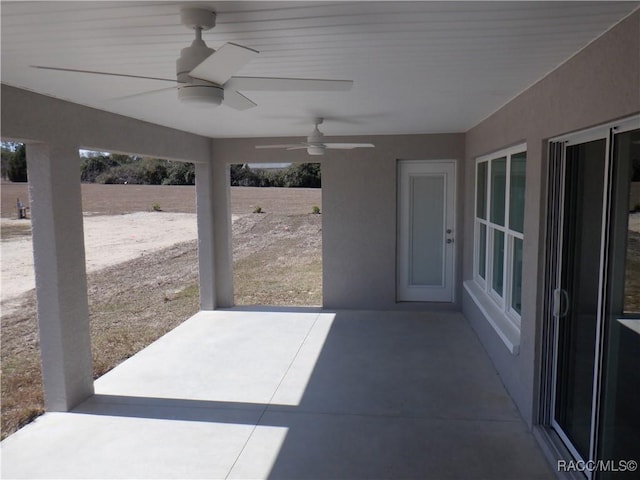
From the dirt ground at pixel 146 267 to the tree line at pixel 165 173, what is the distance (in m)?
1.28

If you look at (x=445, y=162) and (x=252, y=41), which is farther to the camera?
(x=445, y=162)

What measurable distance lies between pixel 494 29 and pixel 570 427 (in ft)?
7.85

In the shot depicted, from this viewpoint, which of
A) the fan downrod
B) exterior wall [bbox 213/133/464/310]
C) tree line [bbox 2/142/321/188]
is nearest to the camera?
the fan downrod

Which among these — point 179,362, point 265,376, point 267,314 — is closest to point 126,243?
point 267,314

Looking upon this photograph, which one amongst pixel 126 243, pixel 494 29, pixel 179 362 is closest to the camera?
pixel 494 29

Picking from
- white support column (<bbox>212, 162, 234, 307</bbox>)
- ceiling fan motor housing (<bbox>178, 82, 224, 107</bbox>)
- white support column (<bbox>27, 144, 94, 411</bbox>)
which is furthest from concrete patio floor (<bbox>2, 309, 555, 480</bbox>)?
ceiling fan motor housing (<bbox>178, 82, 224, 107</bbox>)

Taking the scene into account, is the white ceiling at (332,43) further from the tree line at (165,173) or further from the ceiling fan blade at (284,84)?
the tree line at (165,173)

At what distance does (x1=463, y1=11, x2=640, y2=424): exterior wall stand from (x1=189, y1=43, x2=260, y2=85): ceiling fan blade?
1584 mm

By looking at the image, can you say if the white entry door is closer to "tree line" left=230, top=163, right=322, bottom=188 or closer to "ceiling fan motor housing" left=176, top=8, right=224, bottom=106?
"ceiling fan motor housing" left=176, top=8, right=224, bottom=106

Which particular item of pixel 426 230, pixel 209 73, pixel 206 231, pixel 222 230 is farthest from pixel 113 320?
pixel 209 73

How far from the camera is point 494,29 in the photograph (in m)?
2.13

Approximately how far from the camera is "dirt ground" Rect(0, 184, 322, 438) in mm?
5579

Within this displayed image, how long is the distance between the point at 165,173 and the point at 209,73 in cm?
1680

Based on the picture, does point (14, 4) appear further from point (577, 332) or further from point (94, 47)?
point (577, 332)
